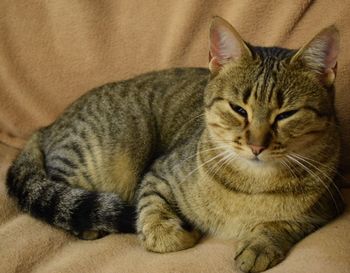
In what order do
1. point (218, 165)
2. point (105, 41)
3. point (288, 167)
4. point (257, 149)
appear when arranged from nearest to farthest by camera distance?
point (257, 149) → point (288, 167) → point (218, 165) → point (105, 41)

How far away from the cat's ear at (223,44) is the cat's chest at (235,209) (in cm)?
37

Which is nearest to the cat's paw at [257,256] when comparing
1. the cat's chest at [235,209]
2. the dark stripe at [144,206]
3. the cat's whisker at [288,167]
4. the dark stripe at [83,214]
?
the cat's chest at [235,209]

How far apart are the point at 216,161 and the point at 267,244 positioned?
0.29 m

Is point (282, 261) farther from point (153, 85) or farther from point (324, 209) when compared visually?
point (153, 85)

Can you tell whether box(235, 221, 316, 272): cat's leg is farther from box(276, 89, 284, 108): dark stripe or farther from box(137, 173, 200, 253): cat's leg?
box(276, 89, 284, 108): dark stripe

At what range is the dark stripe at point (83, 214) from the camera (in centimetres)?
161

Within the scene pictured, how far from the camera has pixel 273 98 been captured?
1.41 metres

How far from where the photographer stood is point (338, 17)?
1924 millimetres

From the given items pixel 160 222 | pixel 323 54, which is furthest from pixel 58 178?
pixel 323 54

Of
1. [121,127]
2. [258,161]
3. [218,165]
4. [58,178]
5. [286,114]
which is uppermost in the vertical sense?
[286,114]

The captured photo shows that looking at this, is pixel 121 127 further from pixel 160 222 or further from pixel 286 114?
pixel 286 114

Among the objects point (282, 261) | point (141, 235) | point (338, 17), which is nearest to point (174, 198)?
point (141, 235)

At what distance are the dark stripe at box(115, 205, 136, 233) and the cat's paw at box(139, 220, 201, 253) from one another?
7cm

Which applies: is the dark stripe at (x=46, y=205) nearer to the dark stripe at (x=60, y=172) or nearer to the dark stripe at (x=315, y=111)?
the dark stripe at (x=60, y=172)
